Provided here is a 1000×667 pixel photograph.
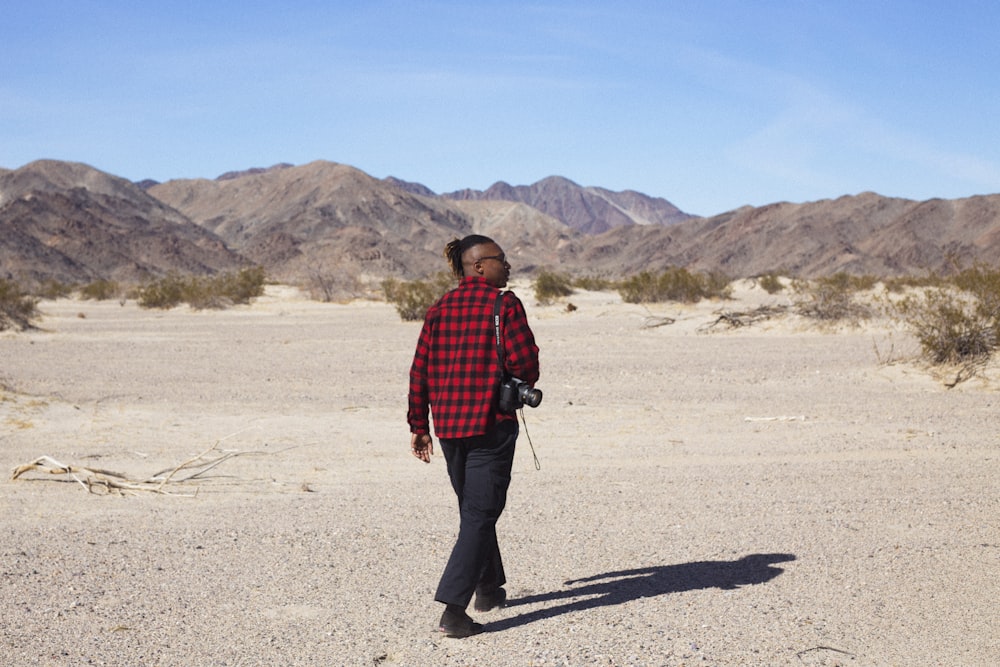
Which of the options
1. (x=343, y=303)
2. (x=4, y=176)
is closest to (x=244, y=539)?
(x=343, y=303)

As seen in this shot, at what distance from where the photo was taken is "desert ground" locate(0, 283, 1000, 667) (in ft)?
15.1

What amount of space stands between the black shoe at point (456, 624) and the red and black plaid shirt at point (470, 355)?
0.83m

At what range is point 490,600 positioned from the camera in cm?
494

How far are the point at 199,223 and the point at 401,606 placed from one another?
170227 mm

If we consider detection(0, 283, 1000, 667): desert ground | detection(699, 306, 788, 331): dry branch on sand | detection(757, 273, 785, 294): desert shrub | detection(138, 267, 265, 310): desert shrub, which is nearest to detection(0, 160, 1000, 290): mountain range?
detection(138, 267, 265, 310): desert shrub

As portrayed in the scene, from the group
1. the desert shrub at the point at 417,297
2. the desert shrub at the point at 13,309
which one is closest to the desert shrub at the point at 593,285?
the desert shrub at the point at 417,297

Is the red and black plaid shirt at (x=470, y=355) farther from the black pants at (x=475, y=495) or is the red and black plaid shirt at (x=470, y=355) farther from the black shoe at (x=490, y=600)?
the black shoe at (x=490, y=600)

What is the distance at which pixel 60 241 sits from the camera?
374 feet

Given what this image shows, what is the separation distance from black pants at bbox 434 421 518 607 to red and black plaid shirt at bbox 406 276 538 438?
92 mm

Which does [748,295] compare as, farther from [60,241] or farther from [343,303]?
[60,241]

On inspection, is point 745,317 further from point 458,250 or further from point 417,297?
point 458,250

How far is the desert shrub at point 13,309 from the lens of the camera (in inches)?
1115

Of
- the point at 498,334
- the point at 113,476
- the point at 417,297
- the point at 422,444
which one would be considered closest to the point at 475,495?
the point at 422,444

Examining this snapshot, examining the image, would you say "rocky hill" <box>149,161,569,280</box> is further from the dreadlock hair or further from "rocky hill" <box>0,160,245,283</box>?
the dreadlock hair
